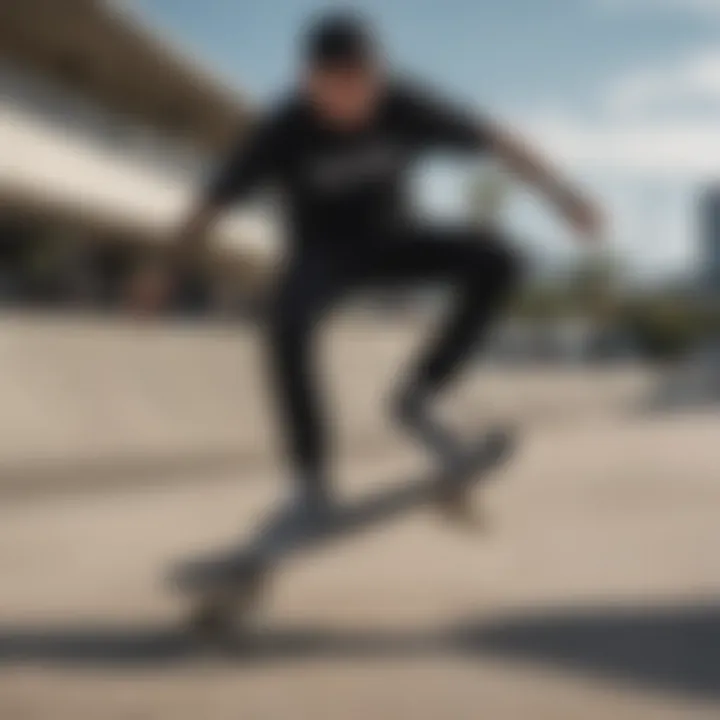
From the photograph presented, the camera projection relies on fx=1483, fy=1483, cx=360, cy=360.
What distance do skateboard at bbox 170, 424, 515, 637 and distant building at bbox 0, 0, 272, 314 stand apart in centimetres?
76

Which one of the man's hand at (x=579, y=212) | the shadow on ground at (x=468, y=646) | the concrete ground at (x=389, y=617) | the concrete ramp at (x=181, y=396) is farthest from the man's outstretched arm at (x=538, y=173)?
the shadow on ground at (x=468, y=646)

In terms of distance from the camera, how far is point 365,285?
4051 mm

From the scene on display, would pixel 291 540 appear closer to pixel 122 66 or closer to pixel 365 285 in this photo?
pixel 365 285

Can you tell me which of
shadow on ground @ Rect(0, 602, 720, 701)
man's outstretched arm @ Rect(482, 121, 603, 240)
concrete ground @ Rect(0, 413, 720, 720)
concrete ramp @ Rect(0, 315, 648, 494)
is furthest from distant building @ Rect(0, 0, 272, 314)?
shadow on ground @ Rect(0, 602, 720, 701)

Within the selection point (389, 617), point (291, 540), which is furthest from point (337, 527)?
point (389, 617)

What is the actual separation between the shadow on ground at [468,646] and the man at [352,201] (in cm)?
38

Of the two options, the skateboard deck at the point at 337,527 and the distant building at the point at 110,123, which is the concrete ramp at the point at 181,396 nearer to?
the skateboard deck at the point at 337,527

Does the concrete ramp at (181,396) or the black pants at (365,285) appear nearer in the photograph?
the black pants at (365,285)

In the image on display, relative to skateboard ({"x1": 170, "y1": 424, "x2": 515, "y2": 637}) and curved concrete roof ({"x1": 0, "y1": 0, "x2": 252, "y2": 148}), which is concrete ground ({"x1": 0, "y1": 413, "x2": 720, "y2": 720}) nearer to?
skateboard ({"x1": 170, "y1": 424, "x2": 515, "y2": 637})

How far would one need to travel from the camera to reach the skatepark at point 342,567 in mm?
3533

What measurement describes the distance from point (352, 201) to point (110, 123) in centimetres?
95

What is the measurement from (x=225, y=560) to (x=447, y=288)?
95 cm

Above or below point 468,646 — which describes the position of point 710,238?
above

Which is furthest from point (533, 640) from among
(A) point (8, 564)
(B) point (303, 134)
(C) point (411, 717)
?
(A) point (8, 564)
